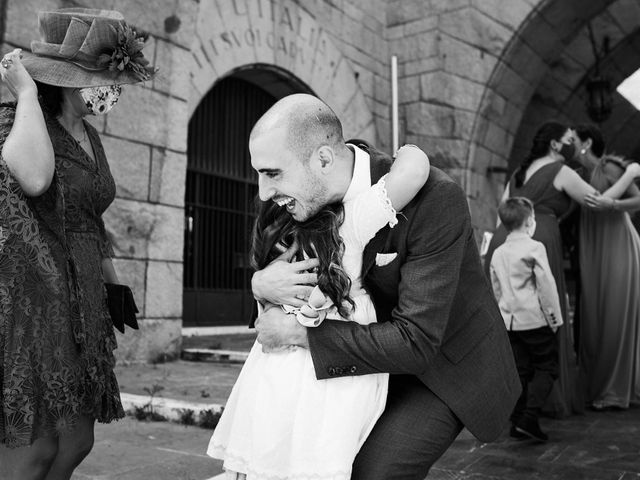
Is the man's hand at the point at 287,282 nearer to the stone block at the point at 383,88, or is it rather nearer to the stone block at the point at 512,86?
the stone block at the point at 383,88

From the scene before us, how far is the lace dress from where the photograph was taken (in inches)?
69.1

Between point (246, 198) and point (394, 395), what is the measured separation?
7.29 m

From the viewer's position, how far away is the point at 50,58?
2008 mm

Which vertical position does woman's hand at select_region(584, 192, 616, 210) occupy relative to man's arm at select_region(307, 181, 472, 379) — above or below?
above

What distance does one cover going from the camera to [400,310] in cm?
158

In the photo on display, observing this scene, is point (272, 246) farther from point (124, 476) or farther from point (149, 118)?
point (149, 118)

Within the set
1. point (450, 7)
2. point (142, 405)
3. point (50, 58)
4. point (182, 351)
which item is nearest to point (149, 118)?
point (182, 351)

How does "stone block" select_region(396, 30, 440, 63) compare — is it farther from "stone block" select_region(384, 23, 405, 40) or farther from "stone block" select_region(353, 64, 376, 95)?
"stone block" select_region(353, 64, 376, 95)

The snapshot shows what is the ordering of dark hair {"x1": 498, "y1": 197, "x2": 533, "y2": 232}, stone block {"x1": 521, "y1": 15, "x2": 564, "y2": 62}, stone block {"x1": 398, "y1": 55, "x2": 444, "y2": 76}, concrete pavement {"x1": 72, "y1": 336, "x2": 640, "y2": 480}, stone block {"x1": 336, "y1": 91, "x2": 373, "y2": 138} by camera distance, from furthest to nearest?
stone block {"x1": 398, "y1": 55, "x2": 444, "y2": 76} → stone block {"x1": 521, "y1": 15, "x2": 564, "y2": 62} → stone block {"x1": 336, "y1": 91, "x2": 373, "y2": 138} → dark hair {"x1": 498, "y1": 197, "x2": 533, "y2": 232} → concrete pavement {"x1": 72, "y1": 336, "x2": 640, "y2": 480}

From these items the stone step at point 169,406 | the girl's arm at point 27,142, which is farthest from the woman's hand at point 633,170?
the girl's arm at point 27,142

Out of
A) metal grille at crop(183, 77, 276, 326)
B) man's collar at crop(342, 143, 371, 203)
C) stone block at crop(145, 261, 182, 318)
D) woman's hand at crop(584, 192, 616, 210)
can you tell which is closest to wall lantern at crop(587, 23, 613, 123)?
metal grille at crop(183, 77, 276, 326)

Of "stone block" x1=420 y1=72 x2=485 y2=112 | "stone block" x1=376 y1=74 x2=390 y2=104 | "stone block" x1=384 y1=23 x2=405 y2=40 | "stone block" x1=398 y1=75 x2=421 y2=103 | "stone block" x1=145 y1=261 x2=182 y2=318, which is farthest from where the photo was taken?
"stone block" x1=384 y1=23 x2=405 y2=40

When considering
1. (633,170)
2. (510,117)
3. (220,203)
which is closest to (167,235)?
(220,203)

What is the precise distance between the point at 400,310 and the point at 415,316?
0.05 m
